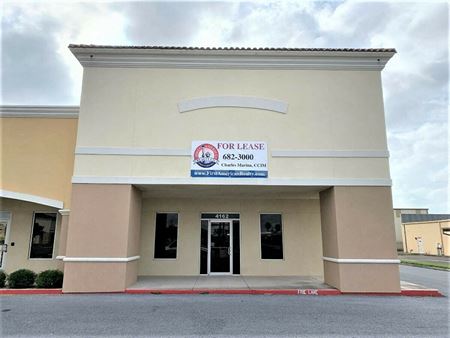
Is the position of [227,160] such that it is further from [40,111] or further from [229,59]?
[40,111]

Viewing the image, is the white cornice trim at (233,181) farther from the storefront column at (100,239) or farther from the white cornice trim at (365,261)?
the white cornice trim at (365,261)

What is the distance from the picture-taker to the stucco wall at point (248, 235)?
14.4m

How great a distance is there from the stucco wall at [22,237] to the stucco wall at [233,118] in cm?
446

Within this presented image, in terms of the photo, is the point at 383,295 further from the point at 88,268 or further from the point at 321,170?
the point at 88,268

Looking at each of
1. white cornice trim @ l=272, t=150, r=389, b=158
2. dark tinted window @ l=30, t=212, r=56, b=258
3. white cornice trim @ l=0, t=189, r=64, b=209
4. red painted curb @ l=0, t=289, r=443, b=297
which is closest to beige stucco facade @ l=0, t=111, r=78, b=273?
white cornice trim @ l=0, t=189, r=64, b=209

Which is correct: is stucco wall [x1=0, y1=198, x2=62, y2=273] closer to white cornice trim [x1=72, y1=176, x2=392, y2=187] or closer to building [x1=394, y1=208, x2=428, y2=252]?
white cornice trim [x1=72, y1=176, x2=392, y2=187]

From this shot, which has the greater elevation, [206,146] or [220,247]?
[206,146]

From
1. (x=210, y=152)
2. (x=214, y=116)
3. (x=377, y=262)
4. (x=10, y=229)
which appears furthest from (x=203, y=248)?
(x=10, y=229)

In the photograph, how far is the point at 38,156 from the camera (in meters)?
12.9

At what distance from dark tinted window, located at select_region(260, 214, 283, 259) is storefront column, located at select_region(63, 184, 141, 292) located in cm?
588

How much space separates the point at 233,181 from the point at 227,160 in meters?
0.74

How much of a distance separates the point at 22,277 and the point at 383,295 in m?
11.7

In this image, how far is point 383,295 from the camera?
10555mm

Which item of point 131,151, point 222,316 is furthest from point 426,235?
point 131,151
